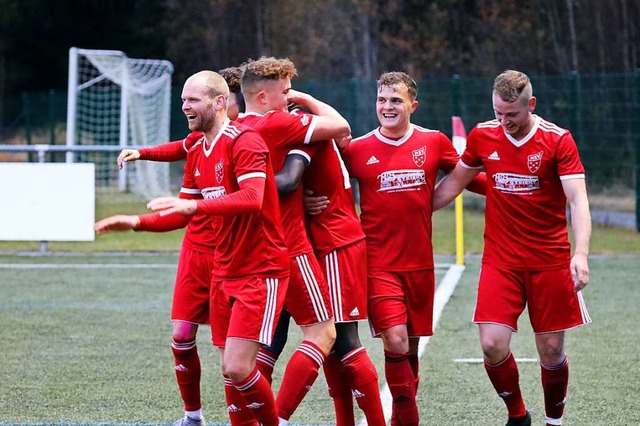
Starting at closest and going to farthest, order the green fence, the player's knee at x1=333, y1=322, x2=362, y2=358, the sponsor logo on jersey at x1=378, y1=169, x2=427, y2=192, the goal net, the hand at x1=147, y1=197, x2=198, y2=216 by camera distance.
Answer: the hand at x1=147, y1=197, x2=198, y2=216
the player's knee at x1=333, y1=322, x2=362, y2=358
the sponsor logo on jersey at x1=378, y1=169, x2=427, y2=192
the green fence
the goal net

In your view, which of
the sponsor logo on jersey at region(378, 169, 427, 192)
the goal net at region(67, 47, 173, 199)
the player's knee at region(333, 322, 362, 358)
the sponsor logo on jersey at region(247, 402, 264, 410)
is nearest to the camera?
the sponsor logo on jersey at region(247, 402, 264, 410)

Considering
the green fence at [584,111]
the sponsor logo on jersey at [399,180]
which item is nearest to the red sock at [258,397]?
the sponsor logo on jersey at [399,180]

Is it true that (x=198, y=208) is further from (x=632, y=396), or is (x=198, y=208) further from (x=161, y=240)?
(x=161, y=240)

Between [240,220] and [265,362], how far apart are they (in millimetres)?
1031

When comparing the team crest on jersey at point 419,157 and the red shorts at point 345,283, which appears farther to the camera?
the team crest on jersey at point 419,157

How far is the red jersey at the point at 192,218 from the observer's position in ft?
21.9

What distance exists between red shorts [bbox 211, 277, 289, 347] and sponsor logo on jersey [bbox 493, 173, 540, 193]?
50.6 inches

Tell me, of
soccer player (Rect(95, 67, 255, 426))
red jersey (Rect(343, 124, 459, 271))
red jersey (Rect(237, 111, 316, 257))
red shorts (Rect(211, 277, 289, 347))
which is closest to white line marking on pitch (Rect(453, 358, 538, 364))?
red jersey (Rect(343, 124, 459, 271))

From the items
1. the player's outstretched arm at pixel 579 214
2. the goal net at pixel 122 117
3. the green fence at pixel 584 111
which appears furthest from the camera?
the goal net at pixel 122 117

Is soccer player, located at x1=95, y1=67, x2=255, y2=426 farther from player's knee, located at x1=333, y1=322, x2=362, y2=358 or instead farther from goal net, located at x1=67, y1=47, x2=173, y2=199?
goal net, located at x1=67, y1=47, x2=173, y2=199

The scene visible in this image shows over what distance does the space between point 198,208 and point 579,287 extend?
1.88m

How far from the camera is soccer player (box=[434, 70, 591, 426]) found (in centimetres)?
618

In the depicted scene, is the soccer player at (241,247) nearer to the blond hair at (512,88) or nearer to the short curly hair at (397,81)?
the short curly hair at (397,81)

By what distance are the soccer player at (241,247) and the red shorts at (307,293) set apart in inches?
7.7
